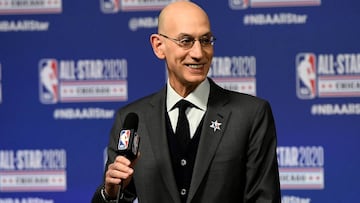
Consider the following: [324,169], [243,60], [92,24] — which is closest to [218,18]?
[243,60]

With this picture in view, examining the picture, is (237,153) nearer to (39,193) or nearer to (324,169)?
(324,169)

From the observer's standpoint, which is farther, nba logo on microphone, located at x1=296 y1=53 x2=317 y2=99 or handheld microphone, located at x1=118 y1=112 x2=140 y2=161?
nba logo on microphone, located at x1=296 y1=53 x2=317 y2=99

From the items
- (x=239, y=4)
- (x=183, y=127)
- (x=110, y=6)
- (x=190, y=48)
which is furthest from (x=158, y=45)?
(x=110, y=6)

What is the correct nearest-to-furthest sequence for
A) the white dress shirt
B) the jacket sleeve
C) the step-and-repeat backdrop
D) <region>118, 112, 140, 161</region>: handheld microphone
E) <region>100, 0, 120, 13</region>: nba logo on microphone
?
<region>118, 112, 140, 161</region>: handheld microphone < the jacket sleeve < the white dress shirt < the step-and-repeat backdrop < <region>100, 0, 120, 13</region>: nba logo on microphone

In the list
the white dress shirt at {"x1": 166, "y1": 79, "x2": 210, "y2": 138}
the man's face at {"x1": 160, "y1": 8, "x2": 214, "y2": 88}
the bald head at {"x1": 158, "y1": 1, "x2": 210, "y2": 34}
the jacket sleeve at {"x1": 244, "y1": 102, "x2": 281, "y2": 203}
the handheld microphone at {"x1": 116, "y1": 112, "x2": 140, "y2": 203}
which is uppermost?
the bald head at {"x1": 158, "y1": 1, "x2": 210, "y2": 34}

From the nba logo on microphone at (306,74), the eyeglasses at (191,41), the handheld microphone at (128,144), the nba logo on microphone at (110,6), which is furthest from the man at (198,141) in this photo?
the nba logo on microphone at (110,6)

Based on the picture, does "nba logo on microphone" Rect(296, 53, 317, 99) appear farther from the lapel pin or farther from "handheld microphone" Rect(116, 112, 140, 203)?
"handheld microphone" Rect(116, 112, 140, 203)

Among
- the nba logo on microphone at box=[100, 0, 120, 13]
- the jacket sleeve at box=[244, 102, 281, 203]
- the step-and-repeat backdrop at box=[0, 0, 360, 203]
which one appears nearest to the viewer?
the jacket sleeve at box=[244, 102, 281, 203]

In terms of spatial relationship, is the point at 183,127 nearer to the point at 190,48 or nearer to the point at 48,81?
the point at 190,48

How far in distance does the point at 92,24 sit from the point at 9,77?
53cm

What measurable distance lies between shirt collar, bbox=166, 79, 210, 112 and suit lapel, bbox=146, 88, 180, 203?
0.02m

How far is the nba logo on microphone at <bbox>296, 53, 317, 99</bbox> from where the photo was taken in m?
3.77

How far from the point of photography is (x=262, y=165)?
201 cm

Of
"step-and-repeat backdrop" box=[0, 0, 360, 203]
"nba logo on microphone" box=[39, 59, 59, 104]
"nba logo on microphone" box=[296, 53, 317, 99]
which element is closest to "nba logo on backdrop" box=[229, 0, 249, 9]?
"step-and-repeat backdrop" box=[0, 0, 360, 203]
